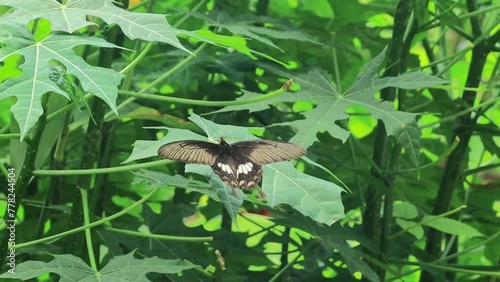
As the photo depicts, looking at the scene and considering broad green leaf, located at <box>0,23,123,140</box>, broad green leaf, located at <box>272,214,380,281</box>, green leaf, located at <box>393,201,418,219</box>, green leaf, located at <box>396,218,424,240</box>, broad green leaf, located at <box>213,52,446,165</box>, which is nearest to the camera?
broad green leaf, located at <box>0,23,123,140</box>

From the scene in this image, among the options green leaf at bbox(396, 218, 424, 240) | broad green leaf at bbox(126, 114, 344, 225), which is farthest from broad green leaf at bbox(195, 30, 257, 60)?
green leaf at bbox(396, 218, 424, 240)

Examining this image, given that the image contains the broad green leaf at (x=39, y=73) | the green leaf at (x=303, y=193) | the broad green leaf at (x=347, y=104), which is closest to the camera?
the broad green leaf at (x=39, y=73)

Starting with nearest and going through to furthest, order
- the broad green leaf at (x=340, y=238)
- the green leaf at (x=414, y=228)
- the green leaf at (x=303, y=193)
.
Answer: the green leaf at (x=303, y=193) → the broad green leaf at (x=340, y=238) → the green leaf at (x=414, y=228)

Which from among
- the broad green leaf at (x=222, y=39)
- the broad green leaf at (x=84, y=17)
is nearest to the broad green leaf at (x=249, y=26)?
the broad green leaf at (x=222, y=39)

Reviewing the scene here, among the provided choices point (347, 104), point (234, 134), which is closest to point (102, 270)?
point (234, 134)

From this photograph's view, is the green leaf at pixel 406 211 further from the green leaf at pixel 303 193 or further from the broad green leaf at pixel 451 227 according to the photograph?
the green leaf at pixel 303 193

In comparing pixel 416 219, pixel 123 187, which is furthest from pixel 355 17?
pixel 123 187

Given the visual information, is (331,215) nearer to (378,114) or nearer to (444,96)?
(378,114)

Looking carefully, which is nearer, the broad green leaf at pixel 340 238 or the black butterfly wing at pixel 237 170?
the black butterfly wing at pixel 237 170

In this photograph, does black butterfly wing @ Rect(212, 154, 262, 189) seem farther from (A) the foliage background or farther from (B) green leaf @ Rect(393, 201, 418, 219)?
(B) green leaf @ Rect(393, 201, 418, 219)
